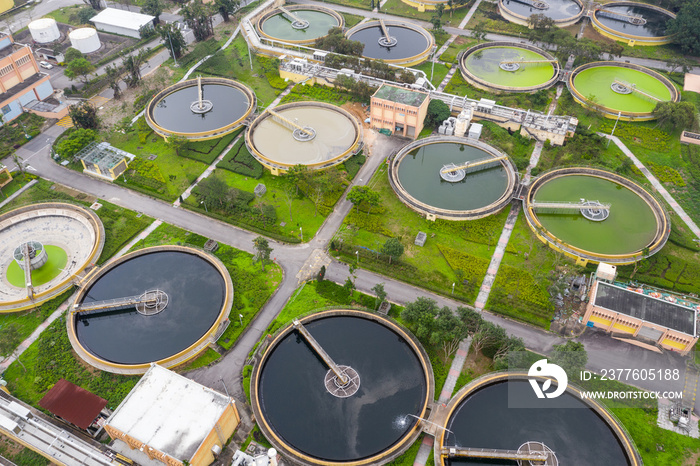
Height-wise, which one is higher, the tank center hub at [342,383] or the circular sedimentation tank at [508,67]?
the circular sedimentation tank at [508,67]

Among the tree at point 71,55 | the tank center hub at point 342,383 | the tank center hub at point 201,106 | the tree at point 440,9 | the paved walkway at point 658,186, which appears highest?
the tree at point 440,9

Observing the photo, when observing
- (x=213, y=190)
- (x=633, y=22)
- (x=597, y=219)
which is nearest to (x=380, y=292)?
(x=213, y=190)

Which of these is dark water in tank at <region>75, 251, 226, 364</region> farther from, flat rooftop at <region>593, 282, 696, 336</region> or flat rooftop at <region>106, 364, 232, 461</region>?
flat rooftop at <region>593, 282, 696, 336</region>

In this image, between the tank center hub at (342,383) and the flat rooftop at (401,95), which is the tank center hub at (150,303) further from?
the flat rooftop at (401,95)

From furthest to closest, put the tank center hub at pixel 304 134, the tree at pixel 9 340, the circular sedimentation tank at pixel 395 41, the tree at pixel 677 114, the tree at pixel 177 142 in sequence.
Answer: the circular sedimentation tank at pixel 395 41
the tree at pixel 677 114
the tank center hub at pixel 304 134
the tree at pixel 177 142
the tree at pixel 9 340

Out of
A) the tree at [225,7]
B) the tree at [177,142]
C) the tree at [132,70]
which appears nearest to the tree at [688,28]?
the tree at [225,7]

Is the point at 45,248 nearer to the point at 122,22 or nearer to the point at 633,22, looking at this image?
the point at 122,22

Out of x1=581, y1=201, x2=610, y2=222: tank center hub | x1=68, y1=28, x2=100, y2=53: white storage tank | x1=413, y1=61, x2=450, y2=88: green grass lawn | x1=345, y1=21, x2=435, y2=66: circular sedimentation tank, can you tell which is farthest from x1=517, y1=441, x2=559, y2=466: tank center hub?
x1=68, y1=28, x2=100, y2=53: white storage tank

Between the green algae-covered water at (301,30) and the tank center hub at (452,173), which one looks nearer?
the tank center hub at (452,173)

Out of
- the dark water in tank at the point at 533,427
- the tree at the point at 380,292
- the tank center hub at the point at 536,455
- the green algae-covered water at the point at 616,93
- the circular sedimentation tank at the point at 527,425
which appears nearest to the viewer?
the tank center hub at the point at 536,455
